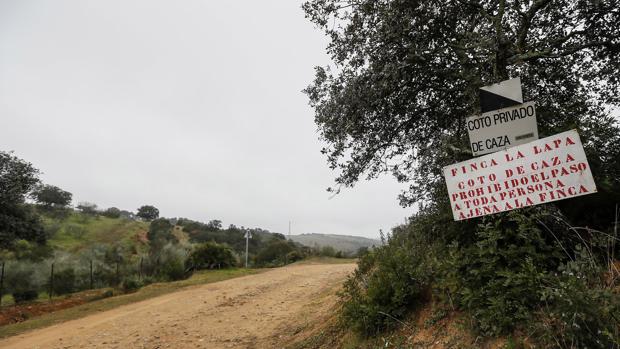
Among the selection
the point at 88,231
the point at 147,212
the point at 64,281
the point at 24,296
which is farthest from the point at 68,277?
the point at 147,212

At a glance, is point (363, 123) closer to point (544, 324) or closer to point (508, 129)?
point (508, 129)

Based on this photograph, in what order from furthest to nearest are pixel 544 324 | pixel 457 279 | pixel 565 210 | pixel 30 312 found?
pixel 30 312, pixel 565 210, pixel 457 279, pixel 544 324

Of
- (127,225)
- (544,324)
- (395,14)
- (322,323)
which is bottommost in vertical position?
(322,323)

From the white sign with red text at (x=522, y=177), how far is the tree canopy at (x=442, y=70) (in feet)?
2.97

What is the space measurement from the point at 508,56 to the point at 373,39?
2.06 meters

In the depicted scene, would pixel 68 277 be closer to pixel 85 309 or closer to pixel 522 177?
pixel 85 309

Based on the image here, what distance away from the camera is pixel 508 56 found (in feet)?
17.7

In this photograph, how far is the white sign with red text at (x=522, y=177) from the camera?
136 inches

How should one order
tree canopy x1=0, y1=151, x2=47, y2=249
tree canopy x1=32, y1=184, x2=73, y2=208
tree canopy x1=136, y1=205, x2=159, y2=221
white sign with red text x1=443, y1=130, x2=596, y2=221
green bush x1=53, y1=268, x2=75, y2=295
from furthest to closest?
tree canopy x1=136, y1=205, x2=159, y2=221, tree canopy x1=32, y1=184, x2=73, y2=208, green bush x1=53, y1=268, x2=75, y2=295, tree canopy x1=0, y1=151, x2=47, y2=249, white sign with red text x1=443, y1=130, x2=596, y2=221

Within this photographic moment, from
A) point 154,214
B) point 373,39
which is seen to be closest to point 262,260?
point 373,39

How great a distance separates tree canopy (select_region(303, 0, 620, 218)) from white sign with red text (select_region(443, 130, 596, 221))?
90 cm

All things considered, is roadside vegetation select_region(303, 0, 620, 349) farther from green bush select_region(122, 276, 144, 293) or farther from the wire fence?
the wire fence

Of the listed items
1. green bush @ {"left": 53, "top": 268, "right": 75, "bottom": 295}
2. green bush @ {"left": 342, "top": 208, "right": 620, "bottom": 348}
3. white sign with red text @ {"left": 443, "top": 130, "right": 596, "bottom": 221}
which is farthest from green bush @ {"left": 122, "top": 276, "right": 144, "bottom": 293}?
white sign with red text @ {"left": 443, "top": 130, "right": 596, "bottom": 221}

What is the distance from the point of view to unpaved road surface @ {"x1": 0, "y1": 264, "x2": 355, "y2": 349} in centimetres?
760
